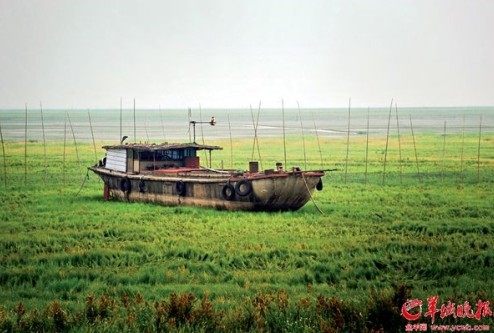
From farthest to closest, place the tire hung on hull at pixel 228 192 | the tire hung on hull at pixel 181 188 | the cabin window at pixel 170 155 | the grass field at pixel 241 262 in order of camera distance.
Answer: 1. the cabin window at pixel 170 155
2. the tire hung on hull at pixel 181 188
3. the tire hung on hull at pixel 228 192
4. the grass field at pixel 241 262

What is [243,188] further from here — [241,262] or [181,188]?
[241,262]

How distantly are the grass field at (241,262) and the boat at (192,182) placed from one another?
0.65m

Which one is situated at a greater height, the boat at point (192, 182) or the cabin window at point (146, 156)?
the cabin window at point (146, 156)

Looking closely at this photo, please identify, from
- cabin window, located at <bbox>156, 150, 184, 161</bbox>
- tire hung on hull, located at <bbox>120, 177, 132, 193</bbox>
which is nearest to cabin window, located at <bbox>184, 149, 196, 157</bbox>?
cabin window, located at <bbox>156, 150, 184, 161</bbox>

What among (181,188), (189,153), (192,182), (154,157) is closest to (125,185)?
(154,157)

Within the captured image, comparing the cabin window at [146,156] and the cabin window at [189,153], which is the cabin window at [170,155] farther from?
the cabin window at [146,156]

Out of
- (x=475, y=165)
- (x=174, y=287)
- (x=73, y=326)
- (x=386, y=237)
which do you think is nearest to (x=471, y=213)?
(x=386, y=237)

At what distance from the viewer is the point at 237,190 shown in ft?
64.9

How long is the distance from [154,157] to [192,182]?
3340 millimetres

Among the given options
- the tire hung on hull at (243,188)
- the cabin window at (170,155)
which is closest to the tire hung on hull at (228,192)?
the tire hung on hull at (243,188)

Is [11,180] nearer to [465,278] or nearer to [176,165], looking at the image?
[176,165]

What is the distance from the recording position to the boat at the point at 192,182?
770 inches

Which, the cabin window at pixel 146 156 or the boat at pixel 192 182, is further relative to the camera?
the cabin window at pixel 146 156

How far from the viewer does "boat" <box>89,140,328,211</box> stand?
64.1 feet
